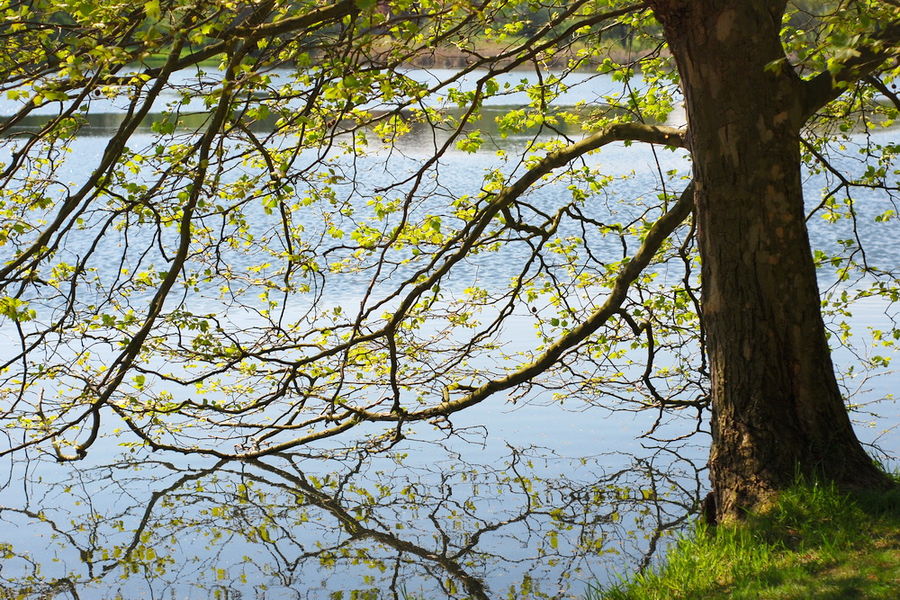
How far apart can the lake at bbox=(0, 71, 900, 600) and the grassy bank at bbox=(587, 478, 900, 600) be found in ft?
4.56

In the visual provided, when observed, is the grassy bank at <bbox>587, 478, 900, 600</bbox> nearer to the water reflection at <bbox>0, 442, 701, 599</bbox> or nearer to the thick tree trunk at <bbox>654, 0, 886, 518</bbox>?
the thick tree trunk at <bbox>654, 0, 886, 518</bbox>

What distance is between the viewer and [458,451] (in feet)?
30.1

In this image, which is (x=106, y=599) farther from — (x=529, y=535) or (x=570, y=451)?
(x=570, y=451)

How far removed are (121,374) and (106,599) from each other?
2.02 meters

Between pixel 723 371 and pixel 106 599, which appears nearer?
pixel 723 371

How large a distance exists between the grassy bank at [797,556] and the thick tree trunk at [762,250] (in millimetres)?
192

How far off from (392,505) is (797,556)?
3.87 meters

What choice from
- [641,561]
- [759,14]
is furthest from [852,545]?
[759,14]

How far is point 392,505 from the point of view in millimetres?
8062

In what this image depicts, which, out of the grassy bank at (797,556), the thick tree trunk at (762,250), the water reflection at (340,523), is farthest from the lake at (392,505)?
the grassy bank at (797,556)

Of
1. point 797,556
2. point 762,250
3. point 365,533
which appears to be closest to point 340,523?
point 365,533

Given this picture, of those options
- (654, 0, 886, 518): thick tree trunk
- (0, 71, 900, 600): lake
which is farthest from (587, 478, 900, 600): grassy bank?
(0, 71, 900, 600): lake

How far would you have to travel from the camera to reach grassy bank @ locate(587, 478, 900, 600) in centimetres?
451

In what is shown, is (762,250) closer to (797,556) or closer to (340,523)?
(797,556)
